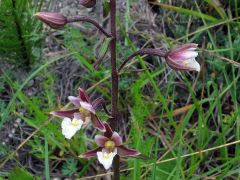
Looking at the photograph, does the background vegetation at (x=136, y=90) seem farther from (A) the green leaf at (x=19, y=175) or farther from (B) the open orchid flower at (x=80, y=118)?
(B) the open orchid flower at (x=80, y=118)

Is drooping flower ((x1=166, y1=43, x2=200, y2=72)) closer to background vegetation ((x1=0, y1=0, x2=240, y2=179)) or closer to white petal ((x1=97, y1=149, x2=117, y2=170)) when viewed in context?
white petal ((x1=97, y1=149, x2=117, y2=170))

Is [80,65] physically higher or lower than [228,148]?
higher

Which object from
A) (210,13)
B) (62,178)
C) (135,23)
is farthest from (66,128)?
(210,13)

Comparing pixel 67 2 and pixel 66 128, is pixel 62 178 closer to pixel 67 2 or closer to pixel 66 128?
pixel 66 128

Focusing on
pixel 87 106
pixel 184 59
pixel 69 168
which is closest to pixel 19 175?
pixel 69 168

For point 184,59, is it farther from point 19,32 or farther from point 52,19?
point 19,32

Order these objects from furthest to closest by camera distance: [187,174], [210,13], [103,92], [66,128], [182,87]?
1. [210,13]
2. [182,87]
3. [103,92]
4. [187,174]
5. [66,128]
